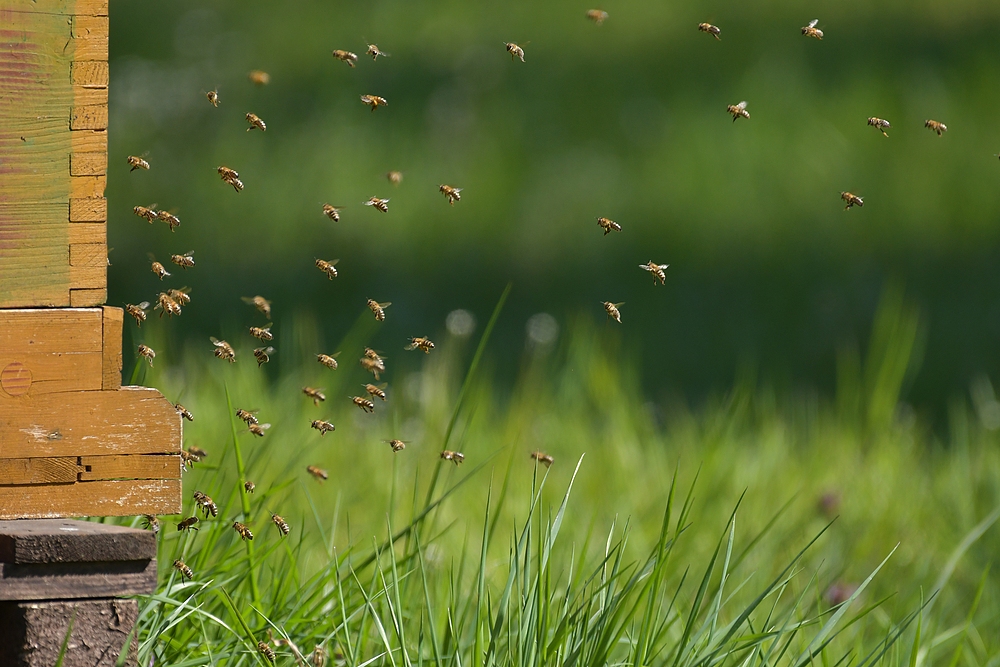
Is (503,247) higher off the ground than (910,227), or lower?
lower

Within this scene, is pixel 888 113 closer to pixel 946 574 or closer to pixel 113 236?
pixel 113 236

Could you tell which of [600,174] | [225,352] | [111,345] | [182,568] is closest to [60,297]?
[111,345]

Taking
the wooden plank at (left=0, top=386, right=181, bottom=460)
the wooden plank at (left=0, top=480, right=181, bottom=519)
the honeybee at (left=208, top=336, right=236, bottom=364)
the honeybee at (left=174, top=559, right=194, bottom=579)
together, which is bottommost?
the honeybee at (left=174, top=559, right=194, bottom=579)

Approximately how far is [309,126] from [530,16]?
1.93 metres

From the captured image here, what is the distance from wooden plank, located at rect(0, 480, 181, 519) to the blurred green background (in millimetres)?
3138

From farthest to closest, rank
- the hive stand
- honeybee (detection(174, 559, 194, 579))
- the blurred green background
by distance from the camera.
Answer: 1. the blurred green background
2. honeybee (detection(174, 559, 194, 579))
3. the hive stand

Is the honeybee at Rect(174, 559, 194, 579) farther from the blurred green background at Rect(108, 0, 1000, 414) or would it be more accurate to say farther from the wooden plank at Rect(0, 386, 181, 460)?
the blurred green background at Rect(108, 0, 1000, 414)

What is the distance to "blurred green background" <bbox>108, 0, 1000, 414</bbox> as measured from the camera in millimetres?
5605

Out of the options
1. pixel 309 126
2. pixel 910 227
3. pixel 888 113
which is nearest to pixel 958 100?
pixel 888 113

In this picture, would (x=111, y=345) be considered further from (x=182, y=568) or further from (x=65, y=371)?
(x=182, y=568)

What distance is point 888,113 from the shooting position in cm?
650

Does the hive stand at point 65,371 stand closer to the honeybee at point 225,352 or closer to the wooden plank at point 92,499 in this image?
the wooden plank at point 92,499

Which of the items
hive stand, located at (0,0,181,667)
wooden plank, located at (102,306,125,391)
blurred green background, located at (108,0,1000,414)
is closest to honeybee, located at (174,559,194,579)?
hive stand, located at (0,0,181,667)

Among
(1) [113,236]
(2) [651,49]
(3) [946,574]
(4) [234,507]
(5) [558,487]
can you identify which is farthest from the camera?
(2) [651,49]
